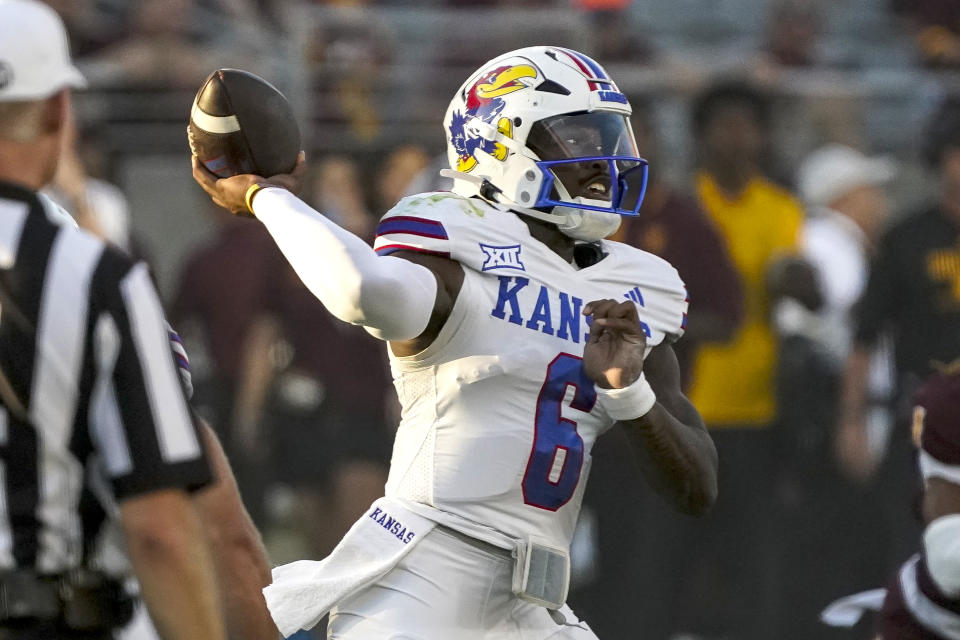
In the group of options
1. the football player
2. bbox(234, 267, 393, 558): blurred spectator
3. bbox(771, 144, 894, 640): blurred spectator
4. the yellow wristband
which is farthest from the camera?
bbox(234, 267, 393, 558): blurred spectator

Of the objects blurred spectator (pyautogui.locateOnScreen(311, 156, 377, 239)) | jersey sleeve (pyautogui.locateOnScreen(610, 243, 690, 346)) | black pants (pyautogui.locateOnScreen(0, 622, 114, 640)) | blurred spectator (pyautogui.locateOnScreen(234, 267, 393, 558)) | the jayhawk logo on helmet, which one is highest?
the jayhawk logo on helmet

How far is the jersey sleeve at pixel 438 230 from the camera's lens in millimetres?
3938

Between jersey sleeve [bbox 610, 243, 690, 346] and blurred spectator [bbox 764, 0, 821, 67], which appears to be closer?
jersey sleeve [bbox 610, 243, 690, 346]

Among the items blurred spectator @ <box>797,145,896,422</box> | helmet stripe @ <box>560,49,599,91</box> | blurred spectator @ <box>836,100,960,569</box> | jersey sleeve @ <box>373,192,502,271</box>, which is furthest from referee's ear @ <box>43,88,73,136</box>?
blurred spectator @ <box>797,145,896,422</box>

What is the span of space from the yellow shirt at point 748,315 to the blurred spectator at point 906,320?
357 mm

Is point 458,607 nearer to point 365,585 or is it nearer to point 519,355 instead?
point 365,585

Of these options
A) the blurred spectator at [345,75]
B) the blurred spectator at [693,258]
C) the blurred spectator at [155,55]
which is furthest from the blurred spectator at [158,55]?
the blurred spectator at [693,258]

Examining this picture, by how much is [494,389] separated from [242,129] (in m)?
0.75

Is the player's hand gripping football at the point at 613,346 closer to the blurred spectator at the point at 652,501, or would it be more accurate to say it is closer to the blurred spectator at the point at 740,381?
the blurred spectator at the point at 652,501

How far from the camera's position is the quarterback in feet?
12.7

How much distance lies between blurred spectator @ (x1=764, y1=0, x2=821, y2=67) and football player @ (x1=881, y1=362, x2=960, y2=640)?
19.6ft

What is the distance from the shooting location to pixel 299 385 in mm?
8656

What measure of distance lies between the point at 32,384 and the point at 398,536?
3.81ft

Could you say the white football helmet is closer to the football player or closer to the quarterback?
the quarterback
